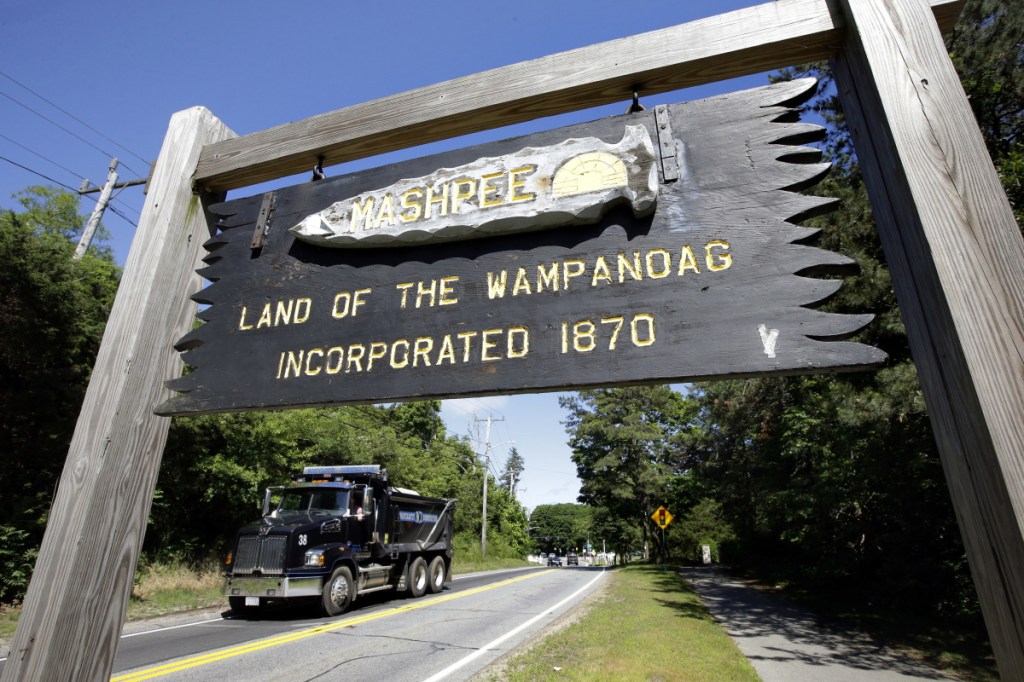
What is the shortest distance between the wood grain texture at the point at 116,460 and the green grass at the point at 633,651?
513 cm

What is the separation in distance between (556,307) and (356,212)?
1011mm

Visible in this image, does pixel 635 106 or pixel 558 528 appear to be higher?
pixel 558 528

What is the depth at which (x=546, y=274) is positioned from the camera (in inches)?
74.8

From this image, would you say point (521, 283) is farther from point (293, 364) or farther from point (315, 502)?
point (315, 502)

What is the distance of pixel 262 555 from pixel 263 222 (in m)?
10.6

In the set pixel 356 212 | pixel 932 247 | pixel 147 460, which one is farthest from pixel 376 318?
pixel 932 247

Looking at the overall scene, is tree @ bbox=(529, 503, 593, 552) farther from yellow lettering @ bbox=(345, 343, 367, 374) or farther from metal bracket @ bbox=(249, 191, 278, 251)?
yellow lettering @ bbox=(345, 343, 367, 374)

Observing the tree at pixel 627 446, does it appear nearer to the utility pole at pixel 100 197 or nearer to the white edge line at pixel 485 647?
the white edge line at pixel 485 647

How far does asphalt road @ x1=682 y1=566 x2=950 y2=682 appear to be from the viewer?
7094 mm

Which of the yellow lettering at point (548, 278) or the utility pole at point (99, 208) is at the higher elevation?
the utility pole at point (99, 208)

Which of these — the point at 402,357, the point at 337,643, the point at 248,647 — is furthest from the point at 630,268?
the point at 248,647

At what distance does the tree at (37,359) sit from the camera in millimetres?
12078

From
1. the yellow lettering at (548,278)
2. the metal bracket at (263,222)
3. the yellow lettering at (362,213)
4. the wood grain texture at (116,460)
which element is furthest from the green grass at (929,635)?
the metal bracket at (263,222)

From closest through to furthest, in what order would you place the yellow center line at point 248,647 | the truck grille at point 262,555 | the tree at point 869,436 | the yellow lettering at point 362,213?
the yellow lettering at point 362,213
the yellow center line at point 248,647
the tree at point 869,436
the truck grille at point 262,555
